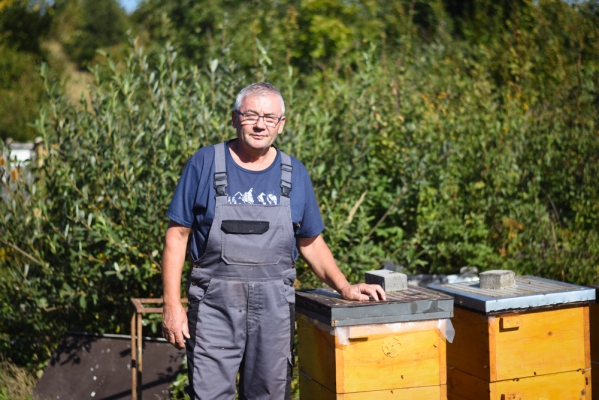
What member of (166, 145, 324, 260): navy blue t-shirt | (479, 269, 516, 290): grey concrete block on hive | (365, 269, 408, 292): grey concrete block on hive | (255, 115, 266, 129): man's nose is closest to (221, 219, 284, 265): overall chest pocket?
(166, 145, 324, 260): navy blue t-shirt

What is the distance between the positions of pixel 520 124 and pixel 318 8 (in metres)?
6.83

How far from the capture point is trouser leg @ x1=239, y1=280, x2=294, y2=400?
11.0 ft

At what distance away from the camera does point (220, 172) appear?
3322 mm

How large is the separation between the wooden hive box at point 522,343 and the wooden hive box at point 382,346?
291 millimetres

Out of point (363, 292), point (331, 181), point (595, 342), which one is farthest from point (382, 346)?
point (331, 181)

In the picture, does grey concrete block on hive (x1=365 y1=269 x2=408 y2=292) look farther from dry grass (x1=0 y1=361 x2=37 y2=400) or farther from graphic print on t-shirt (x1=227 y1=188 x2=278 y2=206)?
dry grass (x1=0 y1=361 x2=37 y2=400)

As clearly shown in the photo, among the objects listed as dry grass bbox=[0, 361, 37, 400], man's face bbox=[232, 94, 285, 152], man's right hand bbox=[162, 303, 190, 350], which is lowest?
dry grass bbox=[0, 361, 37, 400]

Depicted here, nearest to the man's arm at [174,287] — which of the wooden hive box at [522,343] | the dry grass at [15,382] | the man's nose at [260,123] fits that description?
the man's nose at [260,123]

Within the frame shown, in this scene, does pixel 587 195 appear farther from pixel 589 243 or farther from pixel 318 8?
pixel 318 8

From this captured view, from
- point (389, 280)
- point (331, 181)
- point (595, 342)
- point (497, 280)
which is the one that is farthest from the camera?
point (331, 181)

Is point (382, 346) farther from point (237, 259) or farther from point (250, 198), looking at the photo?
point (250, 198)

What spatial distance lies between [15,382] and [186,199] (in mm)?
2803

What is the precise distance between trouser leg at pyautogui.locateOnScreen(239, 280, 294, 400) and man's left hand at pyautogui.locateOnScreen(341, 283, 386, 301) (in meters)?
0.28

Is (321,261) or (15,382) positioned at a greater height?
(321,261)
